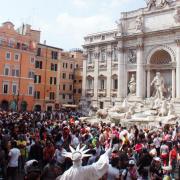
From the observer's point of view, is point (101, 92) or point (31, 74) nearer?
point (101, 92)

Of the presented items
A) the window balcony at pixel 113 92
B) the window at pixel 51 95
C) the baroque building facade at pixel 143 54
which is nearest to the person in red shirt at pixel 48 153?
the baroque building facade at pixel 143 54

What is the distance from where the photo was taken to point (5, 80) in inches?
1927

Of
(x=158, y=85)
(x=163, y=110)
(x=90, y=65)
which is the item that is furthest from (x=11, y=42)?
(x=163, y=110)

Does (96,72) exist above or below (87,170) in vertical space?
above

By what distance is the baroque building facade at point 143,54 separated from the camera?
128 ft

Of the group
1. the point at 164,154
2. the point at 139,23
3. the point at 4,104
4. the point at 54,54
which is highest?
the point at 139,23

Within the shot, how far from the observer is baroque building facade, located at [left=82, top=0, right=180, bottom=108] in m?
39.0

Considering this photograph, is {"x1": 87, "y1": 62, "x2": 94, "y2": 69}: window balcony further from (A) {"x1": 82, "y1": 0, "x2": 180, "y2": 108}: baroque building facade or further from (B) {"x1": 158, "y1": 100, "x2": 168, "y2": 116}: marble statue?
(B) {"x1": 158, "y1": 100, "x2": 168, "y2": 116}: marble statue

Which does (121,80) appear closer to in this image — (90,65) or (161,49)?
(161,49)

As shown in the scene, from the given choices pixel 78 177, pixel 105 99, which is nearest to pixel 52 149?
pixel 78 177

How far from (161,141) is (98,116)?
22539mm

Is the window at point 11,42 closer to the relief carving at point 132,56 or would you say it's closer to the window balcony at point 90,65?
the window balcony at point 90,65

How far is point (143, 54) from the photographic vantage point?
1649 inches

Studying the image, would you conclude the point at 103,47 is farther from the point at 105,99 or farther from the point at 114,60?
the point at 105,99
